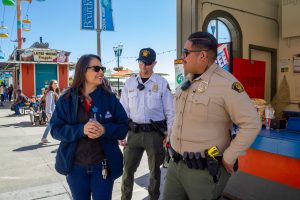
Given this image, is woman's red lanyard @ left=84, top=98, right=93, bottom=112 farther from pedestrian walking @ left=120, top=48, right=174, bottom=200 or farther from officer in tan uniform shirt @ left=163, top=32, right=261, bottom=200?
pedestrian walking @ left=120, top=48, right=174, bottom=200

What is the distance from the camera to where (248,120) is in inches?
77.1

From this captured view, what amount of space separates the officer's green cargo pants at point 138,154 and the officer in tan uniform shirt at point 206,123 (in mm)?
1059

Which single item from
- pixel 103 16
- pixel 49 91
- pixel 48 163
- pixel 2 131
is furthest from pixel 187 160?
pixel 2 131

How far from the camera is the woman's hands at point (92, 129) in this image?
7.22 feet

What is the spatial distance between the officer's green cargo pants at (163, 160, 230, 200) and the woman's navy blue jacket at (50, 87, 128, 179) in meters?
0.47

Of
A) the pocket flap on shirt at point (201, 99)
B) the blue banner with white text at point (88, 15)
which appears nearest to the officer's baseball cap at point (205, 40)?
the pocket flap on shirt at point (201, 99)

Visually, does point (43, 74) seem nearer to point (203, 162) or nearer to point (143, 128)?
point (143, 128)

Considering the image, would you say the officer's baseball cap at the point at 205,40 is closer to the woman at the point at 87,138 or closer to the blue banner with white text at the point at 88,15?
the woman at the point at 87,138

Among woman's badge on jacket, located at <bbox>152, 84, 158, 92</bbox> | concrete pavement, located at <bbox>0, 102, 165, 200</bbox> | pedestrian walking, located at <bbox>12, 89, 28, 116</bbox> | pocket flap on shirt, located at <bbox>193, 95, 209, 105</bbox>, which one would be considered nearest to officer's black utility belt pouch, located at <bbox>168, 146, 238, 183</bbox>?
pocket flap on shirt, located at <bbox>193, 95, 209, 105</bbox>

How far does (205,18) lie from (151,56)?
1.12 m

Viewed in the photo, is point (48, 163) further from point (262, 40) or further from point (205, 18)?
point (262, 40)

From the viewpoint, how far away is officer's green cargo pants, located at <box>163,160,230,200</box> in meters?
2.08

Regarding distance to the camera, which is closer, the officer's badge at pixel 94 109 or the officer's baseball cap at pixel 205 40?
the officer's baseball cap at pixel 205 40

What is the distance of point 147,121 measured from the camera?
3.38 m
